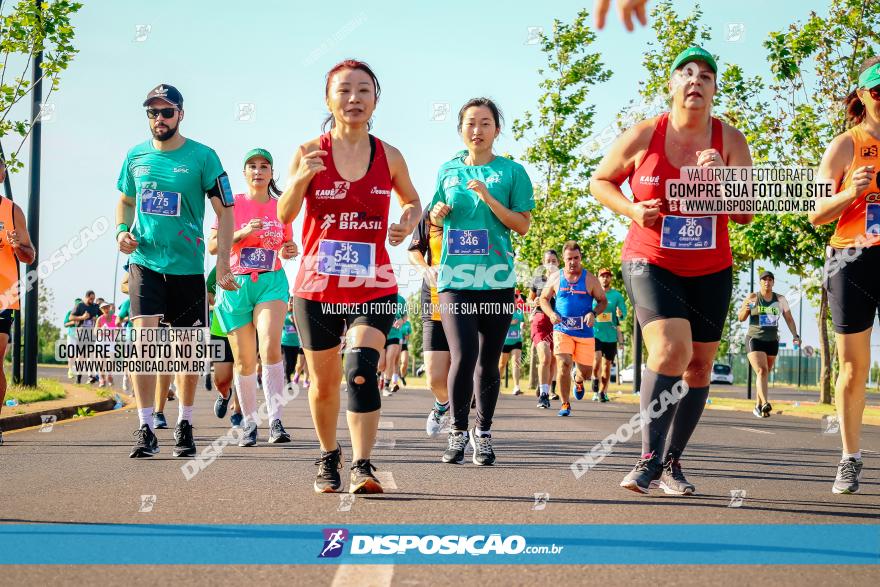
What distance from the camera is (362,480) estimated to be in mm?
5938

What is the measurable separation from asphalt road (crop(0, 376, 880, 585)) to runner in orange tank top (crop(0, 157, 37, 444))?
101 cm

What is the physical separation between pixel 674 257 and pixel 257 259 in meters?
4.58

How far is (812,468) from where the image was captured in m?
8.20

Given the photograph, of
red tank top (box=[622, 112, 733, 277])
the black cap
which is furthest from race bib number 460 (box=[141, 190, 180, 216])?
red tank top (box=[622, 112, 733, 277])

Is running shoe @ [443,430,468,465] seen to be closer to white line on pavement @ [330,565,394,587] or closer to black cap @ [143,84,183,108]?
black cap @ [143,84,183,108]

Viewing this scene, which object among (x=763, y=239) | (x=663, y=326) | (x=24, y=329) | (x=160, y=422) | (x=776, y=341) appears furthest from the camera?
(x=763, y=239)

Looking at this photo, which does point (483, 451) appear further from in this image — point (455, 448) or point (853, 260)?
point (853, 260)

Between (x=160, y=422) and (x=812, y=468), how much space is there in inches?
240

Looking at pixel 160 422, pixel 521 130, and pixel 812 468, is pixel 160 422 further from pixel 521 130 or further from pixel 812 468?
pixel 521 130

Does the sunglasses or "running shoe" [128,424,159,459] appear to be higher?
the sunglasses

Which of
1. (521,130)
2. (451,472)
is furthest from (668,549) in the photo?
(521,130)

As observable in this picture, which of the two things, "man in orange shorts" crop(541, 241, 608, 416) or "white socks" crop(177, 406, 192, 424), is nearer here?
"white socks" crop(177, 406, 192, 424)

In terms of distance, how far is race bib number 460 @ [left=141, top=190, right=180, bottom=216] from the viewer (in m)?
8.06

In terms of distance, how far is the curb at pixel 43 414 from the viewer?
1151 centimetres
